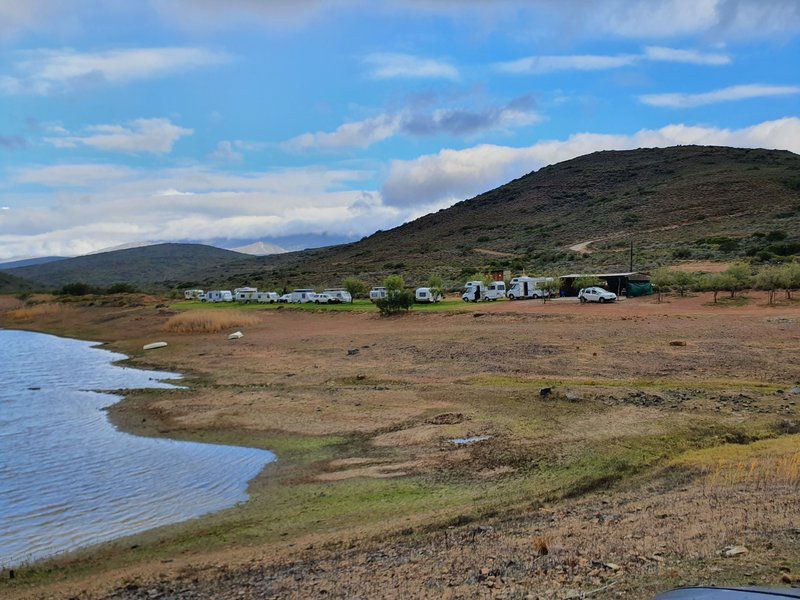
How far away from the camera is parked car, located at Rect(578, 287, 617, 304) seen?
4184 centimetres

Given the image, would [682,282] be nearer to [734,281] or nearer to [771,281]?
[734,281]

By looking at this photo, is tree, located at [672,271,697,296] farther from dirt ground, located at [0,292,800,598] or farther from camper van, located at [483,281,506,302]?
dirt ground, located at [0,292,800,598]

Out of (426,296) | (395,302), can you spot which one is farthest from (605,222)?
(395,302)

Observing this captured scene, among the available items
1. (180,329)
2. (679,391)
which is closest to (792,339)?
(679,391)

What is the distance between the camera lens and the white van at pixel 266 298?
209 ft

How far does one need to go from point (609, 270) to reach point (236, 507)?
5387cm

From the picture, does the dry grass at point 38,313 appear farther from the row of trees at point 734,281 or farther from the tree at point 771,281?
the tree at point 771,281

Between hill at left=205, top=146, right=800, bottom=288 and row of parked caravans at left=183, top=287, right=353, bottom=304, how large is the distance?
1683 centimetres

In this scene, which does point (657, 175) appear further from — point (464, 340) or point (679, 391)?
point (679, 391)

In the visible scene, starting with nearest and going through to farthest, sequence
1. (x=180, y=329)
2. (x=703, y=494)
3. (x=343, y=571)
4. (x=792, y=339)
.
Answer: (x=343, y=571)
(x=703, y=494)
(x=792, y=339)
(x=180, y=329)

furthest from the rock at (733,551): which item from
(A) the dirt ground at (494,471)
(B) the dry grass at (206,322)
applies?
(B) the dry grass at (206,322)

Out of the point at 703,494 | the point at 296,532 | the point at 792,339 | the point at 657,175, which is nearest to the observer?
the point at 703,494

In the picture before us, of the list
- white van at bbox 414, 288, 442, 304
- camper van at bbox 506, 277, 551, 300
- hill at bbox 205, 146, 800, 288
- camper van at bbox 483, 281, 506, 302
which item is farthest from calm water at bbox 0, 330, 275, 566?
hill at bbox 205, 146, 800, 288

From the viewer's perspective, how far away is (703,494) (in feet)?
30.8
